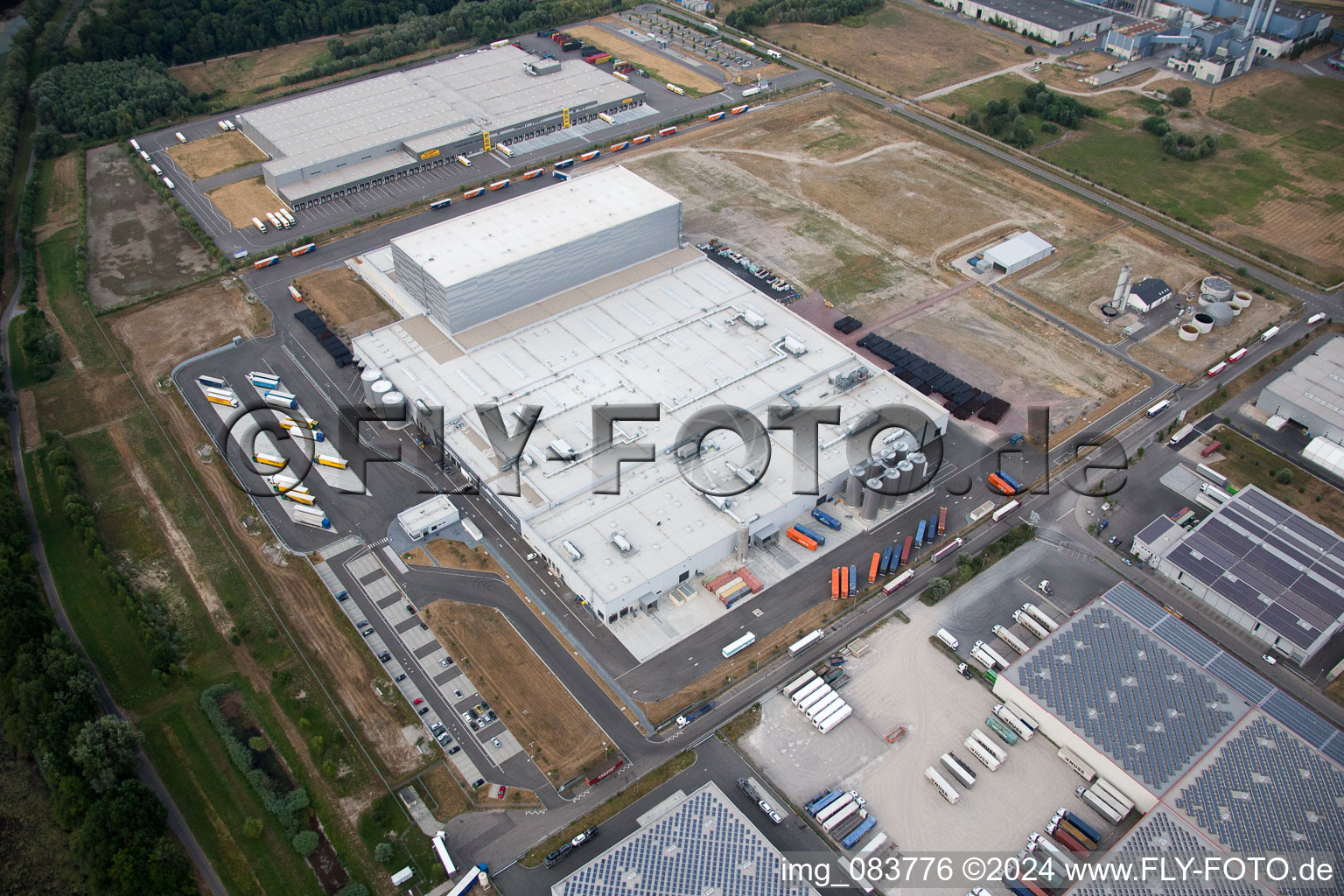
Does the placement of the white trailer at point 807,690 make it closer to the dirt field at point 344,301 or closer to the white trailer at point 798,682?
the white trailer at point 798,682

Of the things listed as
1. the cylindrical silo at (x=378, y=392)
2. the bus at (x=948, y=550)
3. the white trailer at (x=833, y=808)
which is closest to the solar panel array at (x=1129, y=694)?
the bus at (x=948, y=550)

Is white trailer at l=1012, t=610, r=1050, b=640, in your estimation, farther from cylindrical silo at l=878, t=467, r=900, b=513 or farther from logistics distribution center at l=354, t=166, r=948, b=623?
logistics distribution center at l=354, t=166, r=948, b=623

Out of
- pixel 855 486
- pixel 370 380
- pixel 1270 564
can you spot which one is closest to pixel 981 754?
pixel 855 486

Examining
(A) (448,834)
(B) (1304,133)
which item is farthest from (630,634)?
(B) (1304,133)

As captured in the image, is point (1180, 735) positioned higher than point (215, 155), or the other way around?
point (215, 155)

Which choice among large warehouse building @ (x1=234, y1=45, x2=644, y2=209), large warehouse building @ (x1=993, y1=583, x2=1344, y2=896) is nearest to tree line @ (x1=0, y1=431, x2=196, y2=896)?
large warehouse building @ (x1=993, y1=583, x2=1344, y2=896)

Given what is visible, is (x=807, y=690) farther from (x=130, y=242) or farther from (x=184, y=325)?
(x=130, y=242)

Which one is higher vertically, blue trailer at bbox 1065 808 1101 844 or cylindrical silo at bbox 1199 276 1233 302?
cylindrical silo at bbox 1199 276 1233 302
